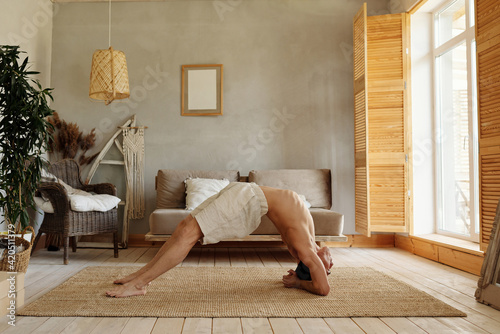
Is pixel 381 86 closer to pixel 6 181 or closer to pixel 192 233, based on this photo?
pixel 192 233

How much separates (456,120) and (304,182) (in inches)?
66.7

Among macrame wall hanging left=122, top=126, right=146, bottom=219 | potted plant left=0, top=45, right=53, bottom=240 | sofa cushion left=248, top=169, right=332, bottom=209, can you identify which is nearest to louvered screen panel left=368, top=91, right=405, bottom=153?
→ sofa cushion left=248, top=169, right=332, bottom=209

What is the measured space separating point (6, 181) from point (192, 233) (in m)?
1.74

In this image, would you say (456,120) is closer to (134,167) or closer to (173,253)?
(173,253)

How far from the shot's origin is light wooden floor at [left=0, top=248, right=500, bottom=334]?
1.95 meters

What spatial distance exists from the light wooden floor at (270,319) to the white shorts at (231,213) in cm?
50

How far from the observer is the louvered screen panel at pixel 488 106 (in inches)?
115

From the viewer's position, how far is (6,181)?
3.10 m

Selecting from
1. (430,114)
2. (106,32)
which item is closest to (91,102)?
(106,32)

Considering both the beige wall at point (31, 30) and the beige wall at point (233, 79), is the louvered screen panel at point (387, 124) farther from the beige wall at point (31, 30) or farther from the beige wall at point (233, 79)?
the beige wall at point (31, 30)

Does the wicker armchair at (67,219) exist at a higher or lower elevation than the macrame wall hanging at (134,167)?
lower

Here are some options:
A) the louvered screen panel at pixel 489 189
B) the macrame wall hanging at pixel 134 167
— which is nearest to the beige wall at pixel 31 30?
the macrame wall hanging at pixel 134 167

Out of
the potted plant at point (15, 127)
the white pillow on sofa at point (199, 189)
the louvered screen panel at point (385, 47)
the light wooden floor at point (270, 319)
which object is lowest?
the light wooden floor at point (270, 319)

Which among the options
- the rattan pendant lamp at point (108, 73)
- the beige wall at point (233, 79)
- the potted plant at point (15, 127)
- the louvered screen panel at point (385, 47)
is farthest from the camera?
the beige wall at point (233, 79)
